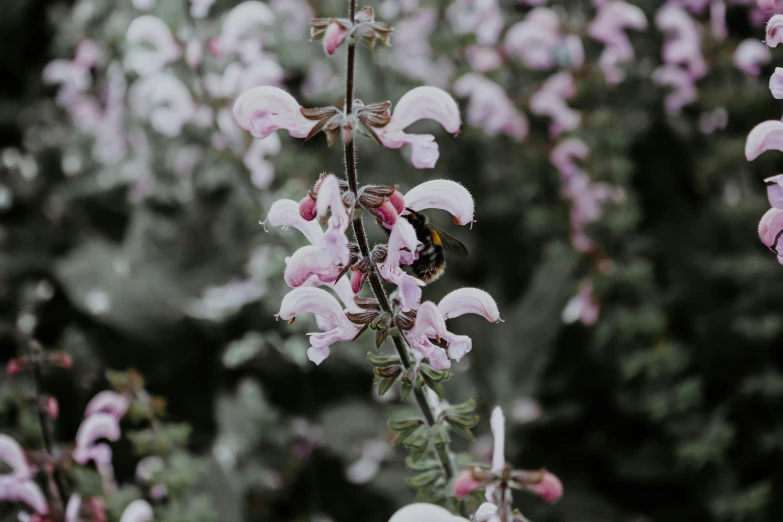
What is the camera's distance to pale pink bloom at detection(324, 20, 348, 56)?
1.11 m

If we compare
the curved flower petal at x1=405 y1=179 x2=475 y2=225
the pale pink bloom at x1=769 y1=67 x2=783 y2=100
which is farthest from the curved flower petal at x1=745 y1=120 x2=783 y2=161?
the curved flower petal at x1=405 y1=179 x2=475 y2=225

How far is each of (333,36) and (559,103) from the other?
2135 millimetres

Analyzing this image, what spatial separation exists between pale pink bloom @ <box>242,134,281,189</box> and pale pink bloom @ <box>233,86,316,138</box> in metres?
1.41

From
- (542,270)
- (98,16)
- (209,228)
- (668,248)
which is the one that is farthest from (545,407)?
(98,16)

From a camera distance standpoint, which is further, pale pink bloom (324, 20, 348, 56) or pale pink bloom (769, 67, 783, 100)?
pale pink bloom (769, 67, 783, 100)

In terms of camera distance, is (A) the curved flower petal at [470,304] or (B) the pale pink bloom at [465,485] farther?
(A) the curved flower petal at [470,304]

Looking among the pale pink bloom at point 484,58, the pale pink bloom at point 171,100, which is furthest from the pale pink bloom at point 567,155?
the pale pink bloom at point 171,100

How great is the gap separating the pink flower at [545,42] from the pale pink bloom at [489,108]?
20 centimetres

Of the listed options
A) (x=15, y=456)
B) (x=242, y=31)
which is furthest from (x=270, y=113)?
(x=242, y=31)

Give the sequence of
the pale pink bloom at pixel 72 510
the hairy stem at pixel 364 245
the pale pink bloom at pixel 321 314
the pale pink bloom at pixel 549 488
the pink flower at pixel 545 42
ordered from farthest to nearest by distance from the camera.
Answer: the pink flower at pixel 545 42
the pale pink bloom at pixel 72 510
the pale pink bloom at pixel 321 314
the hairy stem at pixel 364 245
the pale pink bloom at pixel 549 488

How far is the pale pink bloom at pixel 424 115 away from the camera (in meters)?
1.22

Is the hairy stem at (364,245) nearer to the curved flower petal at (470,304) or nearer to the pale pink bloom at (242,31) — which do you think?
the curved flower petal at (470,304)

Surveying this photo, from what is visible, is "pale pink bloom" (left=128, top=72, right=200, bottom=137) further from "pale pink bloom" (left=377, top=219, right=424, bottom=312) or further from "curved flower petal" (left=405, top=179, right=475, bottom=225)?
"pale pink bloom" (left=377, top=219, right=424, bottom=312)

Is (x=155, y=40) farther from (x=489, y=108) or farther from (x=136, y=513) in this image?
(x=136, y=513)
